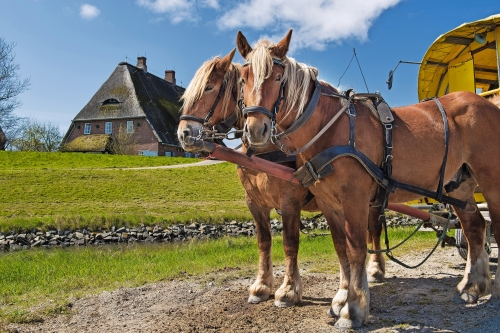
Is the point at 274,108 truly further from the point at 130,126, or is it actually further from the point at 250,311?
the point at 130,126

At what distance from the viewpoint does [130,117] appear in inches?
1983

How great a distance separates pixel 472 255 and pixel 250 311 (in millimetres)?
2707

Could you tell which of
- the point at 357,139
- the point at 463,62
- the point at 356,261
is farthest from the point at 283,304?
the point at 463,62

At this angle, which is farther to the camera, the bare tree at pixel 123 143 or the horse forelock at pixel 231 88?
the bare tree at pixel 123 143

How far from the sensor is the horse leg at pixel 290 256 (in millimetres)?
4996

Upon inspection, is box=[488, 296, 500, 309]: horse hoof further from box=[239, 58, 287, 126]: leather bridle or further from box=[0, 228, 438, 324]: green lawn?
box=[239, 58, 287, 126]: leather bridle

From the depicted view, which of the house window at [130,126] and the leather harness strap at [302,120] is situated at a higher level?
the house window at [130,126]

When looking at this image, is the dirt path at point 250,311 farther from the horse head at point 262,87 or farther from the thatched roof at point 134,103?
the thatched roof at point 134,103

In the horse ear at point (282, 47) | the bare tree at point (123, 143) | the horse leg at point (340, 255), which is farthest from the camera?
the bare tree at point (123, 143)

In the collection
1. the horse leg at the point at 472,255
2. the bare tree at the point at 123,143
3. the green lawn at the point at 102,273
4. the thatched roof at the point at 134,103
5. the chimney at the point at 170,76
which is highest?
the chimney at the point at 170,76

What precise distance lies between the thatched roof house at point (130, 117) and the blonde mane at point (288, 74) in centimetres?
4515

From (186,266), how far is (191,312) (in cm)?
291

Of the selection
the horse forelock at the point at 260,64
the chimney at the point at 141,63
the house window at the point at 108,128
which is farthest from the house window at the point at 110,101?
the horse forelock at the point at 260,64

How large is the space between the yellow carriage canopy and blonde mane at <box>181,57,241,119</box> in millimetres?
3563
